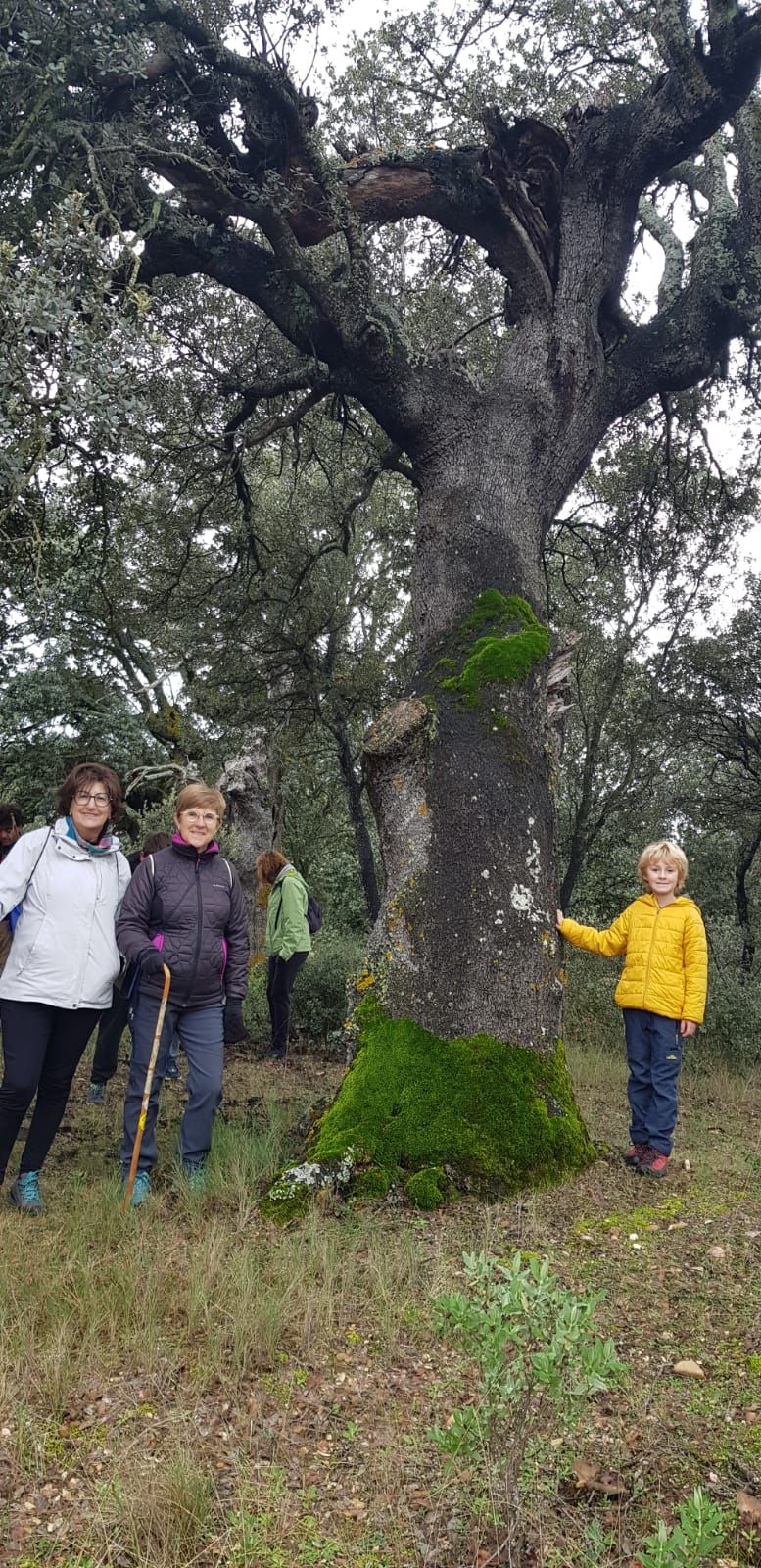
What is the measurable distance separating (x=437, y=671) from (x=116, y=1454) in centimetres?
431

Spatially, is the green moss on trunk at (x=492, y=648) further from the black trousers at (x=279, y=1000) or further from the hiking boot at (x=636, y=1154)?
the black trousers at (x=279, y=1000)

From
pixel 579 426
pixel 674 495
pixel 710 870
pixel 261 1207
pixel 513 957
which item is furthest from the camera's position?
pixel 710 870

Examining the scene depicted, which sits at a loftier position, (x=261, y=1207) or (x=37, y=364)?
(x=37, y=364)

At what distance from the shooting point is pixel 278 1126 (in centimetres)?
579

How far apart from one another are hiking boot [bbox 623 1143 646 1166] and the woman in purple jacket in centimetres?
229

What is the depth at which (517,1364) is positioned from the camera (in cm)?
224

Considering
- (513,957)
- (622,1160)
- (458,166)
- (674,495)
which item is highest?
(458,166)

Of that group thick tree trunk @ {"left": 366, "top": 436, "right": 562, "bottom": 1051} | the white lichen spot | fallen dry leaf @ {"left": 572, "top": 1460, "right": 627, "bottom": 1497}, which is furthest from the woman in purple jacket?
fallen dry leaf @ {"left": 572, "top": 1460, "right": 627, "bottom": 1497}

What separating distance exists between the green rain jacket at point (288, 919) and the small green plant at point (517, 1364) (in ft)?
22.9

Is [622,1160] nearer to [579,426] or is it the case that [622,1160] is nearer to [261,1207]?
[261,1207]

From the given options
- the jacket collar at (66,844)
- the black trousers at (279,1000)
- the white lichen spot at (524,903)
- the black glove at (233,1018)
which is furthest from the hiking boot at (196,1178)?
the black trousers at (279,1000)

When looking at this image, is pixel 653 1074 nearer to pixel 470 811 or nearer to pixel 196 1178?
pixel 470 811

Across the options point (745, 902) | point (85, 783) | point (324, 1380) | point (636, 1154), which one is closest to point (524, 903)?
point (636, 1154)

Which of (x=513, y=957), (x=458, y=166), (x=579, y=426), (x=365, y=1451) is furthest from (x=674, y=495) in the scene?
(x=365, y=1451)
